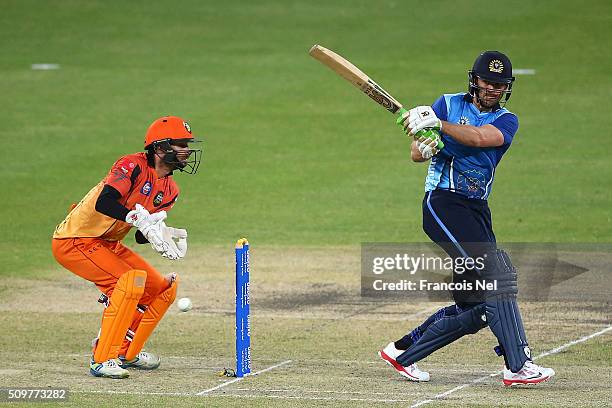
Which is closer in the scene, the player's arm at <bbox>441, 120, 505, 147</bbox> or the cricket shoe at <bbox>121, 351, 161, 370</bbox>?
the player's arm at <bbox>441, 120, 505, 147</bbox>

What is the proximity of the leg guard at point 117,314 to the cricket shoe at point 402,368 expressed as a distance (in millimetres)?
1676

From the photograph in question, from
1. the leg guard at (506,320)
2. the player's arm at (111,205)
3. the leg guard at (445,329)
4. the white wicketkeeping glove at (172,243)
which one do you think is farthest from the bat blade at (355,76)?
the player's arm at (111,205)

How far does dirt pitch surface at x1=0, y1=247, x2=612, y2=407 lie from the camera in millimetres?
8109

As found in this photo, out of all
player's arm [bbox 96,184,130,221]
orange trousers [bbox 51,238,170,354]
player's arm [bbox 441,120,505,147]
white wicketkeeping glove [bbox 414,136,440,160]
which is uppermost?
player's arm [bbox 441,120,505,147]

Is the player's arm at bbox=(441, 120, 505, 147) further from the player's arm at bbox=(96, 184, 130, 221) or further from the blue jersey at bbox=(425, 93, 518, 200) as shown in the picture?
the player's arm at bbox=(96, 184, 130, 221)

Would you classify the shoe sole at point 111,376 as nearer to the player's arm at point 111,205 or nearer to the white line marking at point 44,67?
the player's arm at point 111,205

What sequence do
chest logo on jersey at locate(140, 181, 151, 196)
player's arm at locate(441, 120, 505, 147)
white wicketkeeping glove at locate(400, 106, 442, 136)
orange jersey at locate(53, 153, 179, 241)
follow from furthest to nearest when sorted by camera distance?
chest logo on jersey at locate(140, 181, 151, 196) → orange jersey at locate(53, 153, 179, 241) → player's arm at locate(441, 120, 505, 147) → white wicketkeeping glove at locate(400, 106, 442, 136)

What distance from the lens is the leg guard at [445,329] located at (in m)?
8.45

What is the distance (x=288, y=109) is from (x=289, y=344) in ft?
34.3

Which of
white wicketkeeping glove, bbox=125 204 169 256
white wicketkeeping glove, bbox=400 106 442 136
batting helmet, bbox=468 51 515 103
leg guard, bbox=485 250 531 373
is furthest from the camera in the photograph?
white wicketkeeping glove, bbox=125 204 169 256

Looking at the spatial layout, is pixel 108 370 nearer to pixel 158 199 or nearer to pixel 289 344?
pixel 158 199

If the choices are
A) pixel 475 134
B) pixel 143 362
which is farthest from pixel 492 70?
pixel 143 362

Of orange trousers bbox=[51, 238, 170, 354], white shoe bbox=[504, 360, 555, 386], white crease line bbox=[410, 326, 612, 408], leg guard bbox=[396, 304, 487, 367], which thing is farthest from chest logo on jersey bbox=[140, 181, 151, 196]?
white shoe bbox=[504, 360, 555, 386]

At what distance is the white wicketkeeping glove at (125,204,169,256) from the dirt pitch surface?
0.90 m
